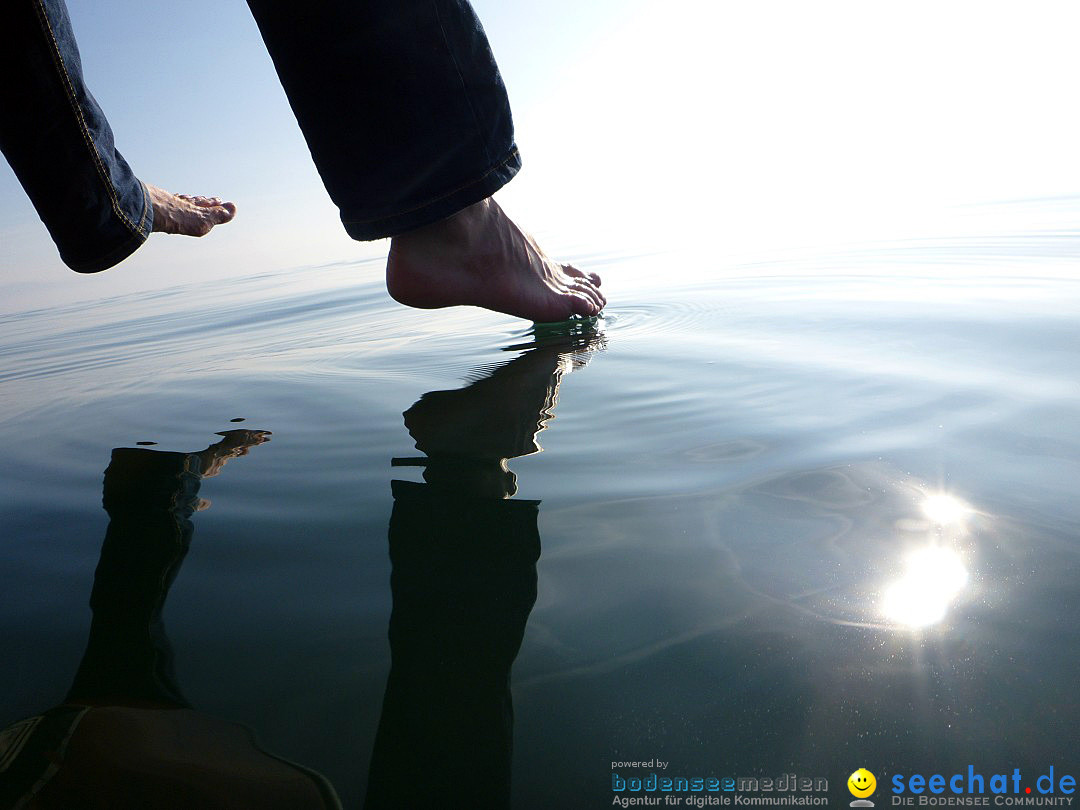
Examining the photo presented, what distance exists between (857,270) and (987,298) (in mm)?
753

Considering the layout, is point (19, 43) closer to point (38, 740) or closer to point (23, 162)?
point (23, 162)

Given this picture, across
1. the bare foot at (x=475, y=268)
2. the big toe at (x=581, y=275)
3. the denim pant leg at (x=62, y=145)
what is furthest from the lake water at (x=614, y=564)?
the big toe at (x=581, y=275)

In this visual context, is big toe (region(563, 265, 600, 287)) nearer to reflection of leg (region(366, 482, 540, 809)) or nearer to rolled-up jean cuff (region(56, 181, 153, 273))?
rolled-up jean cuff (region(56, 181, 153, 273))

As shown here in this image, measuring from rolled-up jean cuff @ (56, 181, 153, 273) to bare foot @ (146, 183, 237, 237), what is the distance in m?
0.31

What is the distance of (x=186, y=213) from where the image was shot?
1.73 m

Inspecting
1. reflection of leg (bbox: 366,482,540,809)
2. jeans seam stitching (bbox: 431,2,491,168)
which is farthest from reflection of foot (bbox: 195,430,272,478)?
jeans seam stitching (bbox: 431,2,491,168)

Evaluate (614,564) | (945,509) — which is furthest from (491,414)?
(945,509)

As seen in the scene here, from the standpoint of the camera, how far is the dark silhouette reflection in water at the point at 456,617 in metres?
0.41

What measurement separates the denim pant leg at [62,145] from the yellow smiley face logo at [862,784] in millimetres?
1280

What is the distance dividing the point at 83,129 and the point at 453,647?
1.06 meters

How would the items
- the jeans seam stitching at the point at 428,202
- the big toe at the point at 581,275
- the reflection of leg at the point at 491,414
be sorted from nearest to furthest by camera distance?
the reflection of leg at the point at 491,414 < the jeans seam stitching at the point at 428,202 < the big toe at the point at 581,275

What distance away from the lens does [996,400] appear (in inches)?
37.7

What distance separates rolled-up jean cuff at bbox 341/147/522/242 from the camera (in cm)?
114

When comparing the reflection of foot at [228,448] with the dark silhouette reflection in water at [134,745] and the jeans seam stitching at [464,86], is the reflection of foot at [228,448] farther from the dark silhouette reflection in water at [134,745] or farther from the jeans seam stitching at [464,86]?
the jeans seam stitching at [464,86]
